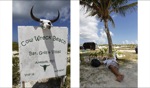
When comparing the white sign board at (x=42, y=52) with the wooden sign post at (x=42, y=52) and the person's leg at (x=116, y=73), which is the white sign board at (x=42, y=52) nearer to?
the wooden sign post at (x=42, y=52)

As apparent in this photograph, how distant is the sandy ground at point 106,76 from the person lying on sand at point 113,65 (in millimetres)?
34

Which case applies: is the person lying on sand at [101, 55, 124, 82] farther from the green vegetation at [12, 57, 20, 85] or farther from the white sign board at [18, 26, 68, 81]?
the green vegetation at [12, 57, 20, 85]

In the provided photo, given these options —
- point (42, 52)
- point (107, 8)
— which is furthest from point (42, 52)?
point (107, 8)

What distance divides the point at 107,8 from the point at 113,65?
68cm

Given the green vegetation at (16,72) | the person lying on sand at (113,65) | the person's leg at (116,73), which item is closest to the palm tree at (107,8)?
the person lying on sand at (113,65)

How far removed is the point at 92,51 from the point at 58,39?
1.51 feet

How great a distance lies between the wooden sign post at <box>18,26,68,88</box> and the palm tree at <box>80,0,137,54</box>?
0.48 m

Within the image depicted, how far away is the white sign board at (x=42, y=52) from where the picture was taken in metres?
1.88

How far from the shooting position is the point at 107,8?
90.8 inches

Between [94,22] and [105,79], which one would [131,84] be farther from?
[94,22]

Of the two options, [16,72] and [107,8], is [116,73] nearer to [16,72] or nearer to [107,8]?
[107,8]

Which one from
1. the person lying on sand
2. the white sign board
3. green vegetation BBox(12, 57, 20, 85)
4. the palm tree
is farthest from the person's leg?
green vegetation BBox(12, 57, 20, 85)

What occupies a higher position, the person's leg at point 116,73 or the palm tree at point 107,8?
the palm tree at point 107,8
